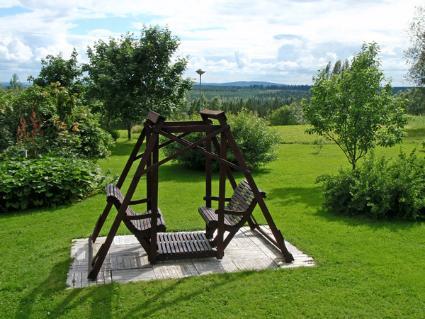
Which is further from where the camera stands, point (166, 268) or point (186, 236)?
point (186, 236)

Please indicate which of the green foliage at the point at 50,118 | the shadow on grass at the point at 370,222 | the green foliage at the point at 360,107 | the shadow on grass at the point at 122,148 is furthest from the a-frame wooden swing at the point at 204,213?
the shadow on grass at the point at 122,148

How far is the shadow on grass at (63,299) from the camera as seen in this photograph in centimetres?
518

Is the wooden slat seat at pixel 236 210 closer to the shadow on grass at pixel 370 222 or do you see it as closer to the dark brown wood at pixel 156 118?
the dark brown wood at pixel 156 118

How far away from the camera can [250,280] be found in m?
6.06

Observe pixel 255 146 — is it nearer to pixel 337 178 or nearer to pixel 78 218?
pixel 337 178

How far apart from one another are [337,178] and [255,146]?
5.68 metres

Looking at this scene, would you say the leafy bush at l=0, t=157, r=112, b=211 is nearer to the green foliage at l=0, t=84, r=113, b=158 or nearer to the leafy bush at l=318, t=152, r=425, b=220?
the green foliage at l=0, t=84, r=113, b=158

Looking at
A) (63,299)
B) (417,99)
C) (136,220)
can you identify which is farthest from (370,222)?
(417,99)

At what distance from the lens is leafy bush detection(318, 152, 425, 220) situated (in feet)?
29.8

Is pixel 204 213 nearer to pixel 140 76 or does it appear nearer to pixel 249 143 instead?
pixel 249 143

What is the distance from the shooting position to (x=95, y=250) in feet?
23.8

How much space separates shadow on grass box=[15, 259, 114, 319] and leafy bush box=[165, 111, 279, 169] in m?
9.63

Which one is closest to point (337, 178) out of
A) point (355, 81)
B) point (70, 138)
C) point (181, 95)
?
point (355, 81)

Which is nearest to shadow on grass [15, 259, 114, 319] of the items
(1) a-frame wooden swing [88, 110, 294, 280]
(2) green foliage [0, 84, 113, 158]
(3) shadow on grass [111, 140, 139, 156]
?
(1) a-frame wooden swing [88, 110, 294, 280]
